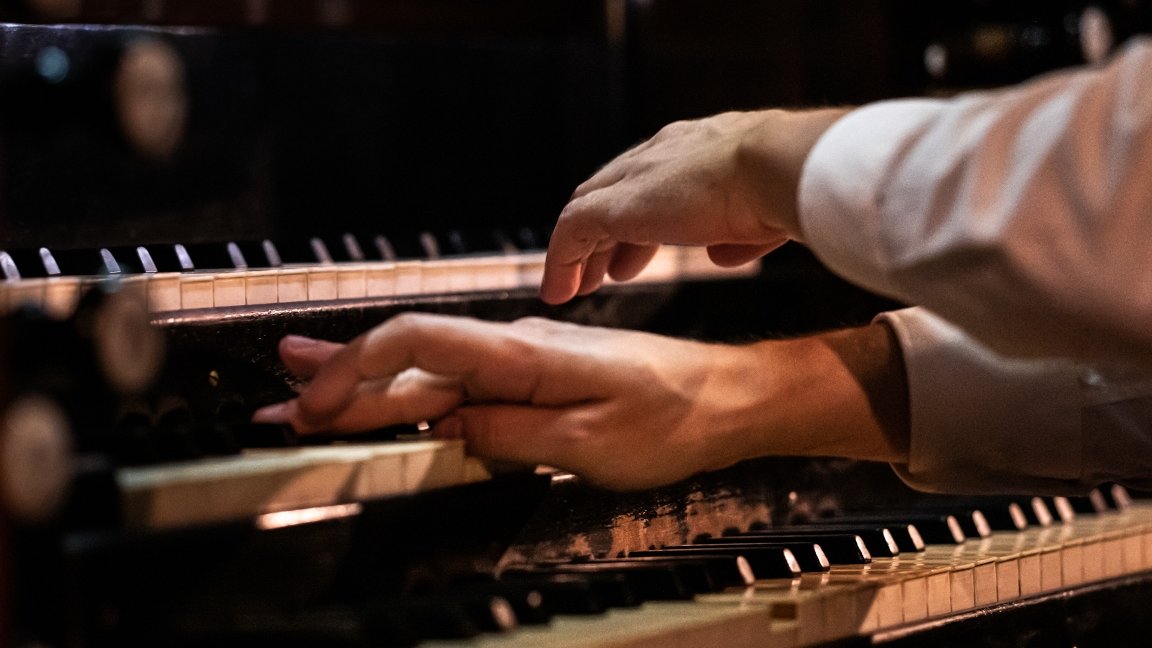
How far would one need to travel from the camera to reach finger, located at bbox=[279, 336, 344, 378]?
46.0 inches

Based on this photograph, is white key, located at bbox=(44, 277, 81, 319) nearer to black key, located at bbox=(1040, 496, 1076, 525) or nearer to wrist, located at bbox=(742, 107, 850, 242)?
wrist, located at bbox=(742, 107, 850, 242)

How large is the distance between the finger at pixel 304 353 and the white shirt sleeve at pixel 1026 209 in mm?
456

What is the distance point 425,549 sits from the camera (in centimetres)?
109

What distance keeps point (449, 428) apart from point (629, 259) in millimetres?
357

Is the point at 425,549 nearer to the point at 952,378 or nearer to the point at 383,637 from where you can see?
the point at 383,637

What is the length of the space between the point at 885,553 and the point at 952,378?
20 centimetres

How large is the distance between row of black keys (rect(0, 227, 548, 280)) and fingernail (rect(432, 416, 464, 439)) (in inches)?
17.8

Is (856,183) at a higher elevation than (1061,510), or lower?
higher

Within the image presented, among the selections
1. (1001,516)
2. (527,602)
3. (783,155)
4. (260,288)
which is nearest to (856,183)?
(783,155)

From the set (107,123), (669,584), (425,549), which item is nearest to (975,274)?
(669,584)

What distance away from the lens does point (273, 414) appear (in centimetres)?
112

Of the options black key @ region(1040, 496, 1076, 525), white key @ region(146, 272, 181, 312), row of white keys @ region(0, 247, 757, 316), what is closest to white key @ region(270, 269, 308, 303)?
row of white keys @ region(0, 247, 757, 316)

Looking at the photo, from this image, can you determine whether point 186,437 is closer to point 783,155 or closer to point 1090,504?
point 783,155

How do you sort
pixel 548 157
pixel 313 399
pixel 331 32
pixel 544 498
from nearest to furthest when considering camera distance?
1. pixel 313 399
2. pixel 544 498
3. pixel 331 32
4. pixel 548 157
